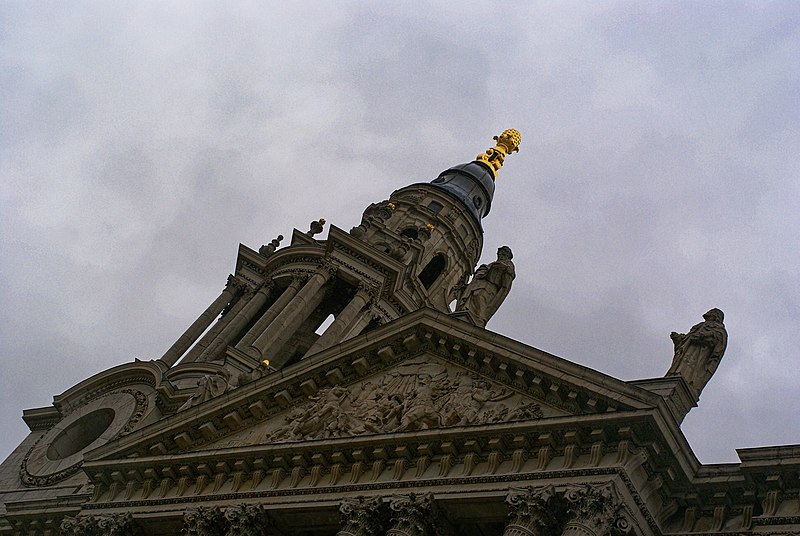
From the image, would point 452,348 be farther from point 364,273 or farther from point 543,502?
point 364,273

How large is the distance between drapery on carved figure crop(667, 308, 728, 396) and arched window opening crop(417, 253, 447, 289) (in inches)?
1035

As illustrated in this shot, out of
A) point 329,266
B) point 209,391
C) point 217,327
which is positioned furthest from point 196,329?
point 209,391

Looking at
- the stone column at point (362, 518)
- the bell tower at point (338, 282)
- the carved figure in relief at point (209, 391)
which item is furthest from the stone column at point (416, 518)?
the bell tower at point (338, 282)

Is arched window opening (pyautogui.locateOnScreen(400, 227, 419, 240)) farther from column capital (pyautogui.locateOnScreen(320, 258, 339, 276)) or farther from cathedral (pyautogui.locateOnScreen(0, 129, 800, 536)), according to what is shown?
cathedral (pyautogui.locateOnScreen(0, 129, 800, 536))

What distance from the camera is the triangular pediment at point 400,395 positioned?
84.4 feet

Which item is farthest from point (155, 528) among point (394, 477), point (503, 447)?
point (503, 447)

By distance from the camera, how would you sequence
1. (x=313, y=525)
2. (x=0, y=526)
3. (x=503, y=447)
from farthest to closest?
(x=0, y=526) < (x=313, y=525) < (x=503, y=447)

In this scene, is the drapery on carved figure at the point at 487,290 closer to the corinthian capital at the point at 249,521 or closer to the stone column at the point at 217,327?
the corinthian capital at the point at 249,521

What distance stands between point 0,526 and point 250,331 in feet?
43.7

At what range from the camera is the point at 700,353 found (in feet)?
87.4

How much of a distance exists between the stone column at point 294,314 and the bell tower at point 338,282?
1.5 inches

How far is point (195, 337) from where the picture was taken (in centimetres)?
4884

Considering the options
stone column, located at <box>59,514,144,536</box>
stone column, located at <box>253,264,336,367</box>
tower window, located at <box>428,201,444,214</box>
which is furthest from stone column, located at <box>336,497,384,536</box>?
tower window, located at <box>428,201,444,214</box>

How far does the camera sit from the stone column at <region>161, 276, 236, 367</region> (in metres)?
47.5
